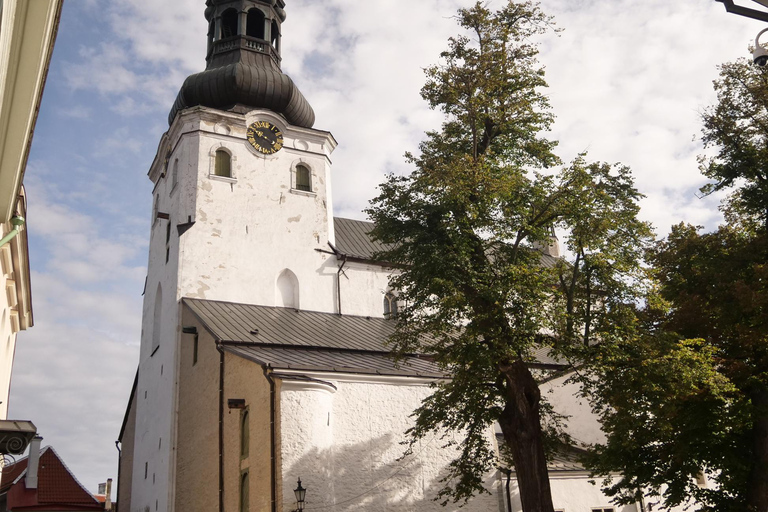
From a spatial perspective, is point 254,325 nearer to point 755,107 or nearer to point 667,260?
point 667,260

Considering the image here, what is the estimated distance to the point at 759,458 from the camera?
12.9 m

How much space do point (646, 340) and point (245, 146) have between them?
594 inches

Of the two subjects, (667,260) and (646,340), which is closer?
(646,340)

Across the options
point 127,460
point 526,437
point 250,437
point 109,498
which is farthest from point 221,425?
point 109,498

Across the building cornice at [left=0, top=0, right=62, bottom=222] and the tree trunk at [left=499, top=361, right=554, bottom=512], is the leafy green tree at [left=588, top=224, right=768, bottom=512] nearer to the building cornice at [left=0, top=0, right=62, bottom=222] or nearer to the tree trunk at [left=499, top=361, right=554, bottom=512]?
the tree trunk at [left=499, top=361, right=554, bottom=512]

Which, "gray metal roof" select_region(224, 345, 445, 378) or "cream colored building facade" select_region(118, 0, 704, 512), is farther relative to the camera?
"gray metal roof" select_region(224, 345, 445, 378)

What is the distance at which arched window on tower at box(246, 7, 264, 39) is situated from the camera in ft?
83.4

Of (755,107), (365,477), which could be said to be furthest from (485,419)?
(755,107)

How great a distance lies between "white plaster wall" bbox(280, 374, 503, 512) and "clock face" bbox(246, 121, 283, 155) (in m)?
9.84

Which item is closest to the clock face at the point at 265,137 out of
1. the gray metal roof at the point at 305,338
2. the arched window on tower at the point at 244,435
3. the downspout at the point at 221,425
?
the gray metal roof at the point at 305,338

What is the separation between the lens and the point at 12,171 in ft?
20.4

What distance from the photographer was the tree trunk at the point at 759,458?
12.7 m

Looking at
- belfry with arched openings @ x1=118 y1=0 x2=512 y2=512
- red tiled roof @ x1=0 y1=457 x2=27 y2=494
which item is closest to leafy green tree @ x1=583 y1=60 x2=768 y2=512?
belfry with arched openings @ x1=118 y1=0 x2=512 y2=512

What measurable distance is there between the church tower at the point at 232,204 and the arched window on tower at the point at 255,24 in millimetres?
36
